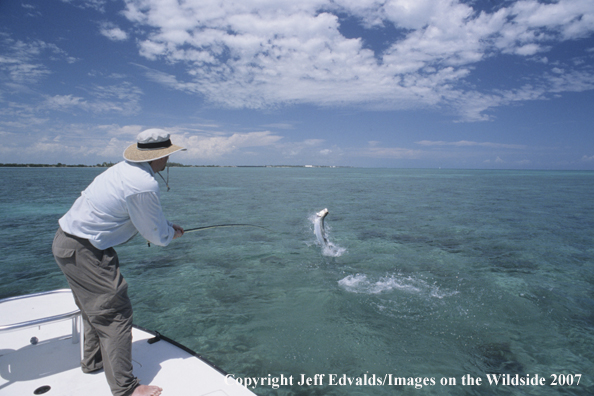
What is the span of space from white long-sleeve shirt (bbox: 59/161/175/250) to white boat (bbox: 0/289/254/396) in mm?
1073

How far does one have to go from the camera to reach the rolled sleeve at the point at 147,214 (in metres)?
3.16

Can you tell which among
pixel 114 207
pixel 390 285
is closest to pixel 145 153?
pixel 114 207

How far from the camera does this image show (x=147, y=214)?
10.6 feet

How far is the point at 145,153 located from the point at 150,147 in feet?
0.41

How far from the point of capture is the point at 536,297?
811cm

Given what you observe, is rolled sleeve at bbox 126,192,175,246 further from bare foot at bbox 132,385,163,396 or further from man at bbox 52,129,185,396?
bare foot at bbox 132,385,163,396

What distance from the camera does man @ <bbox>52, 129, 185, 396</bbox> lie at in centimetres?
316

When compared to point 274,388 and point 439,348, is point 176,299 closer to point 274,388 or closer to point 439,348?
point 274,388

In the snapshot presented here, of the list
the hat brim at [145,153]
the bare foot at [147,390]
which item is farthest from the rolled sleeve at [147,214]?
the bare foot at [147,390]

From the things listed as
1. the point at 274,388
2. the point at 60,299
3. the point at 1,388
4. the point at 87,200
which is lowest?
the point at 274,388

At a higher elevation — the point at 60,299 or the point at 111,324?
the point at 111,324

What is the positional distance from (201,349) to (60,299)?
249 cm

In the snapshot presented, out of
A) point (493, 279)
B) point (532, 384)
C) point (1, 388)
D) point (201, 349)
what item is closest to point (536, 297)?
point (493, 279)

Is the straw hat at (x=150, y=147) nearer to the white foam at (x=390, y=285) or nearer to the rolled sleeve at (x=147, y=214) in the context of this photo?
the rolled sleeve at (x=147, y=214)
